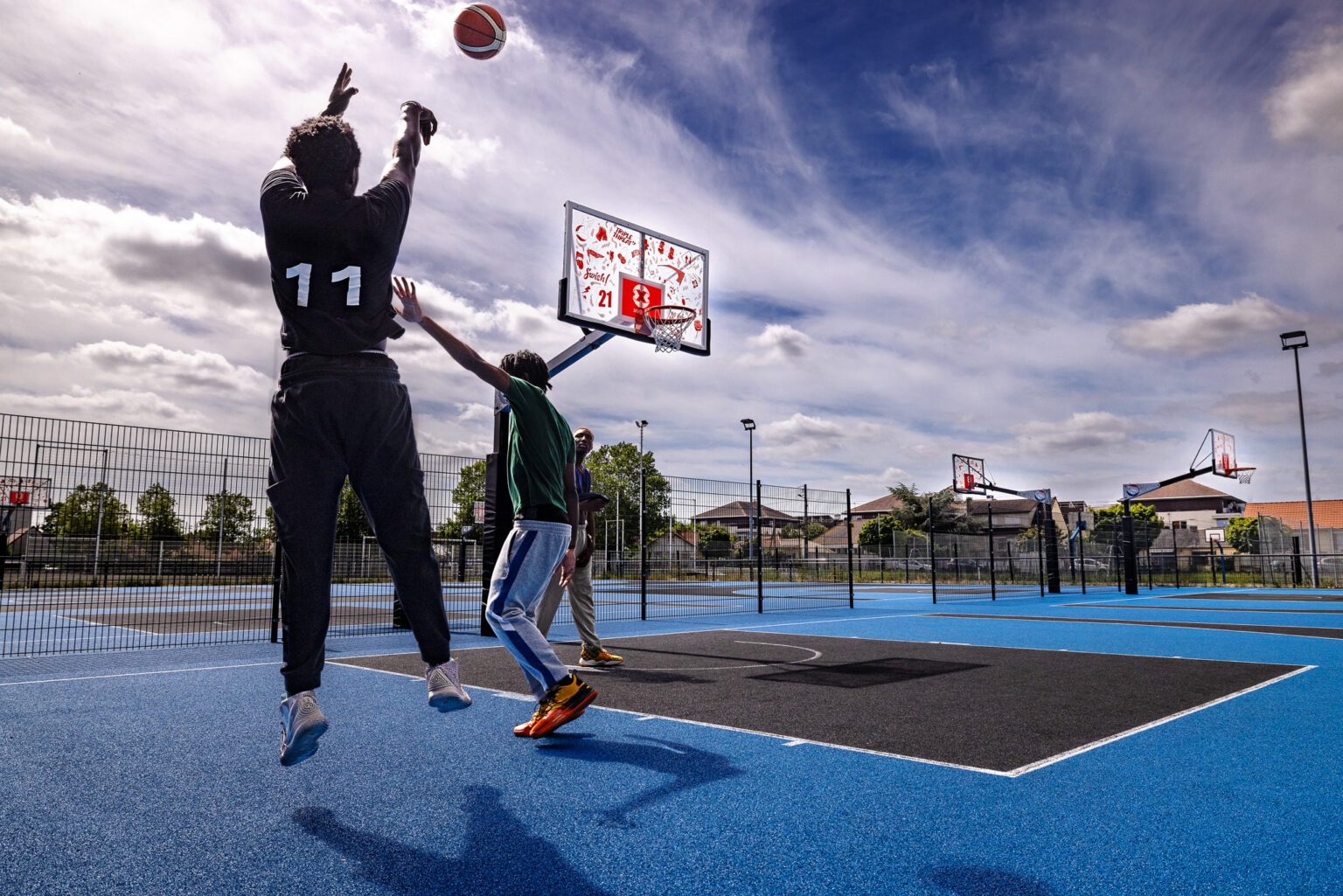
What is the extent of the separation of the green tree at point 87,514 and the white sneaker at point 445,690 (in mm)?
9345

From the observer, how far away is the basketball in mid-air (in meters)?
4.18

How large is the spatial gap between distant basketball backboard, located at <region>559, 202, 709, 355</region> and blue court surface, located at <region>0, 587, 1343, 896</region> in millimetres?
5697

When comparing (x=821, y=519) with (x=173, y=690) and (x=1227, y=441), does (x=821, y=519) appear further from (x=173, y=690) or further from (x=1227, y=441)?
(x=1227, y=441)

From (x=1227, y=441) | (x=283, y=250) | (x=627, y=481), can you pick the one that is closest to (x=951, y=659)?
(x=283, y=250)

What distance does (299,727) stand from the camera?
2377mm

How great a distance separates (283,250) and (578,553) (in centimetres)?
547

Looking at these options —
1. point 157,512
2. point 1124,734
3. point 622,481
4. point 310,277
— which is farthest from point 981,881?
point 622,481

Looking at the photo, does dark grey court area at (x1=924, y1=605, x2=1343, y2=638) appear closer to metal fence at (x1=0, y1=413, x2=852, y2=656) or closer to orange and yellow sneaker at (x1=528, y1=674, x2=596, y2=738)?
Answer: metal fence at (x1=0, y1=413, x2=852, y2=656)

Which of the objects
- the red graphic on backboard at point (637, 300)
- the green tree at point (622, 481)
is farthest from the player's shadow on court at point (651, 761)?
the green tree at point (622, 481)

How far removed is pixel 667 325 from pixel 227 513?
7034mm

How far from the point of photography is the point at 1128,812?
3121 mm

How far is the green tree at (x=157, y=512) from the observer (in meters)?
10.0

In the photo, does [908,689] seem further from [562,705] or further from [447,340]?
[447,340]

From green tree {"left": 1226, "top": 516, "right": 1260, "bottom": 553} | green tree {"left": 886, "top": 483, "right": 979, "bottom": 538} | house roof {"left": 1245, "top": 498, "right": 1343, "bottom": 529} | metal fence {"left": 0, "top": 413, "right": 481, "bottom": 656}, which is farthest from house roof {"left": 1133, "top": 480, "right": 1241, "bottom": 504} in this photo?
metal fence {"left": 0, "top": 413, "right": 481, "bottom": 656}
